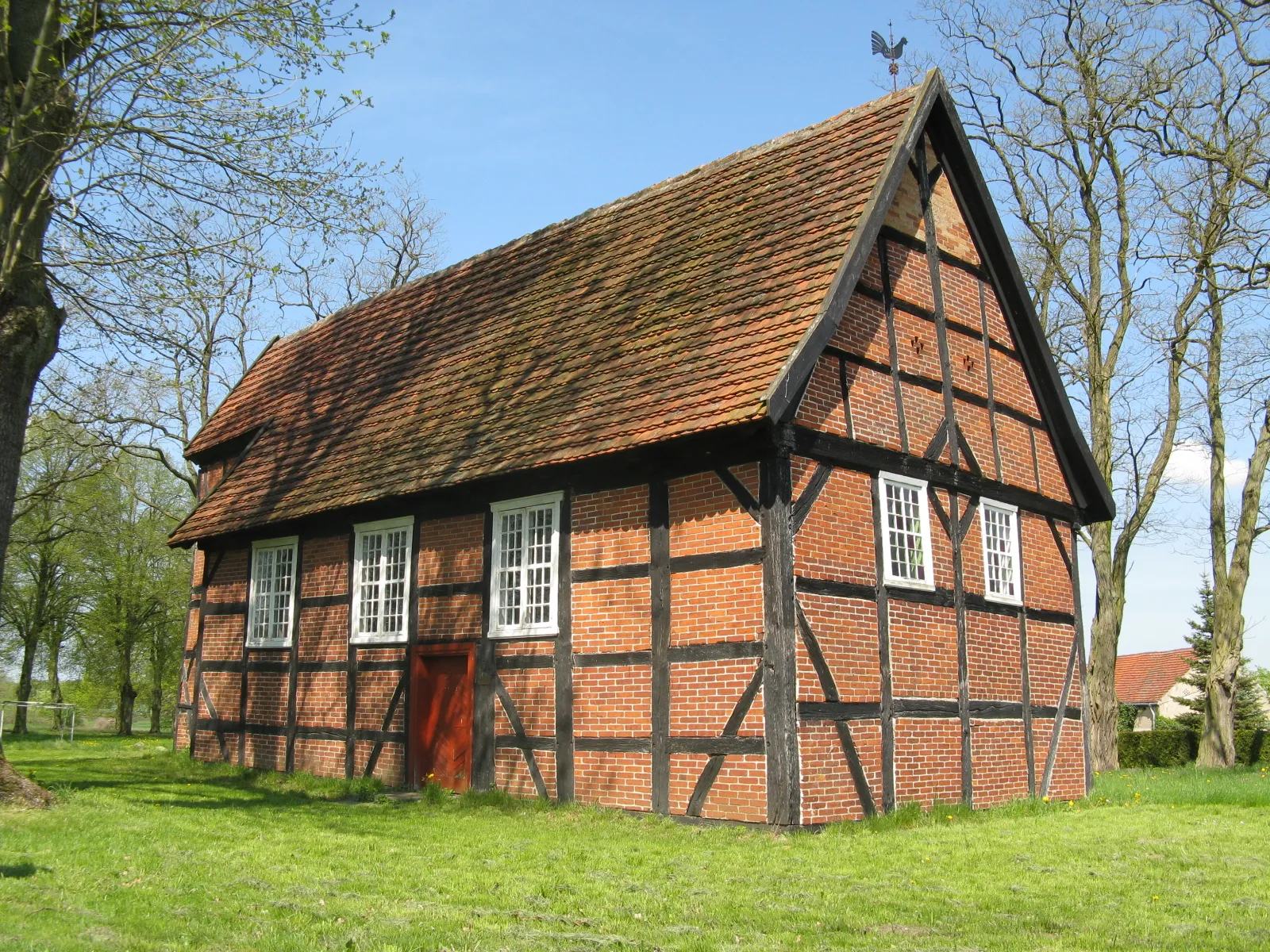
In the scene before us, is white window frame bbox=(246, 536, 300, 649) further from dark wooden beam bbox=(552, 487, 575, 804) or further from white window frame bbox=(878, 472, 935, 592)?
white window frame bbox=(878, 472, 935, 592)

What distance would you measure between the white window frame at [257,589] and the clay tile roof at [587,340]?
0.67 m

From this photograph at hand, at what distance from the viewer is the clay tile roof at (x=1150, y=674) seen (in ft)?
190

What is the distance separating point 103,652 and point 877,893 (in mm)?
41074

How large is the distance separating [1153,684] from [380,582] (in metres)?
52.7

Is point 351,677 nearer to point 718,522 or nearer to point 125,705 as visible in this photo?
point 718,522

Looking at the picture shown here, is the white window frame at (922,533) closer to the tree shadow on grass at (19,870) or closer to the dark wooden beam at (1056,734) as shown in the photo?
the dark wooden beam at (1056,734)

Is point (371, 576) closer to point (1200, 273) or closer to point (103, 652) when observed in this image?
point (1200, 273)

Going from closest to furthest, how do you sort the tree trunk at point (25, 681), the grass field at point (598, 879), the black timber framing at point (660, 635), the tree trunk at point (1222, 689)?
the grass field at point (598, 879) → the black timber framing at point (660, 635) → the tree trunk at point (1222, 689) → the tree trunk at point (25, 681)

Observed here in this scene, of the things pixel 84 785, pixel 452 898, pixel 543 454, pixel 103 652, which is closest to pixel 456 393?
pixel 543 454

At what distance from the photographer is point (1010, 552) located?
15.6m

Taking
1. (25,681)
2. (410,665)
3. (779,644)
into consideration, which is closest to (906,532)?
(779,644)

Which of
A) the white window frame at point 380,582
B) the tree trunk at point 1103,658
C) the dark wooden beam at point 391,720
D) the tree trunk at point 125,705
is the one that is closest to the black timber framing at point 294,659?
the white window frame at point 380,582

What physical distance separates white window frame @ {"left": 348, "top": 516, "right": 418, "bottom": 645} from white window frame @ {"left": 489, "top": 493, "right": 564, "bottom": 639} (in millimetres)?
1834

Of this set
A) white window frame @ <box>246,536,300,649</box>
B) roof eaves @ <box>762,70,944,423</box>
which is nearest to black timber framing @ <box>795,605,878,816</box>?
roof eaves @ <box>762,70,944,423</box>
